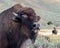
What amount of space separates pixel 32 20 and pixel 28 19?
9 cm

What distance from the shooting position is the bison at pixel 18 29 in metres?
7.80

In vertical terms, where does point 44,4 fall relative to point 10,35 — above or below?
below

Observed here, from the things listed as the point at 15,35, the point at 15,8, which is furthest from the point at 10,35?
the point at 15,8

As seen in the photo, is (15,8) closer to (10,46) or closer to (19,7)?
(19,7)

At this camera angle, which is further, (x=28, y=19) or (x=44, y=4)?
(x=44, y=4)

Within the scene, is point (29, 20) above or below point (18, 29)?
above

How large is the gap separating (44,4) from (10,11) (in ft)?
342

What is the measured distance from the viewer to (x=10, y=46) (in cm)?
786

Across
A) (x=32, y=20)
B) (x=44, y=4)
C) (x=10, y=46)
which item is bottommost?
(x=44, y=4)

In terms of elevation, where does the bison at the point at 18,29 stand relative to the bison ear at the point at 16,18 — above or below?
below

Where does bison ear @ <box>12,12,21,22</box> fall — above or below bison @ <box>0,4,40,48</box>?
above

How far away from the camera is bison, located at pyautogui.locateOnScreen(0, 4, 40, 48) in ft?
25.6

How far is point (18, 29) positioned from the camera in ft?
25.8

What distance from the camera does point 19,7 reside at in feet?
27.0
